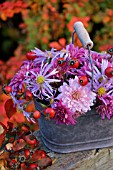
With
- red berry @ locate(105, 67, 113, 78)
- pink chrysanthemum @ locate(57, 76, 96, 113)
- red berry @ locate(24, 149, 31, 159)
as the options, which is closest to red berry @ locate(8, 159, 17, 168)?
red berry @ locate(24, 149, 31, 159)

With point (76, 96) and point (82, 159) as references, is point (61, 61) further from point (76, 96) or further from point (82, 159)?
point (82, 159)

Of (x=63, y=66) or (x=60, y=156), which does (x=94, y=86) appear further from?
(x=60, y=156)

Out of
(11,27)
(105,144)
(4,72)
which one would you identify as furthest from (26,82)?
(11,27)

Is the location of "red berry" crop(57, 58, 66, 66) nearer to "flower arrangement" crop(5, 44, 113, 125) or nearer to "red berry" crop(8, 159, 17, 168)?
"flower arrangement" crop(5, 44, 113, 125)

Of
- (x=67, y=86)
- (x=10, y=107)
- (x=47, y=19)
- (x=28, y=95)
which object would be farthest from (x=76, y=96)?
(x=47, y=19)

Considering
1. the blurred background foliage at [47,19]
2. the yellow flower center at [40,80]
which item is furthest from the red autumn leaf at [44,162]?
the blurred background foliage at [47,19]

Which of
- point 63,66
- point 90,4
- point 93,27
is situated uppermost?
point 63,66
